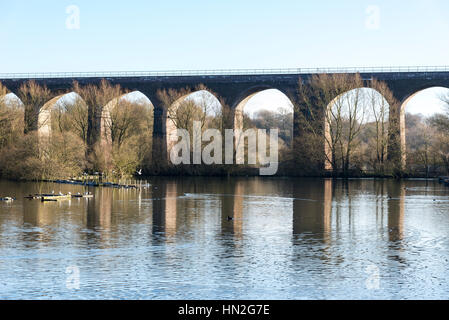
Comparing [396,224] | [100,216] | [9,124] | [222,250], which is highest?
[9,124]

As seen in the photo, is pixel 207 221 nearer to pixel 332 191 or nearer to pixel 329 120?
pixel 332 191

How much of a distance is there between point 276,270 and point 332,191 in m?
19.9

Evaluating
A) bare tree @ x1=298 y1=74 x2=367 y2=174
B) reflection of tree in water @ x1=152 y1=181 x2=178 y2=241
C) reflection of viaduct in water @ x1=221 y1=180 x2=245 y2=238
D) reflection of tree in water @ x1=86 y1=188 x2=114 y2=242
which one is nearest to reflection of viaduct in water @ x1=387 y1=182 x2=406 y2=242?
reflection of viaduct in water @ x1=221 y1=180 x2=245 y2=238

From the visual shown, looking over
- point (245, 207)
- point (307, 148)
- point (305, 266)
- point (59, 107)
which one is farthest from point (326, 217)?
point (59, 107)

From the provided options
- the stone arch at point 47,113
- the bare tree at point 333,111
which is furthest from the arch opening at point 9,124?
the bare tree at point 333,111

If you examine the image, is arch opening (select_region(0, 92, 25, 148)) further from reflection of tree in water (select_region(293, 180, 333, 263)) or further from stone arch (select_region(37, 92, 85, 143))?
reflection of tree in water (select_region(293, 180, 333, 263))

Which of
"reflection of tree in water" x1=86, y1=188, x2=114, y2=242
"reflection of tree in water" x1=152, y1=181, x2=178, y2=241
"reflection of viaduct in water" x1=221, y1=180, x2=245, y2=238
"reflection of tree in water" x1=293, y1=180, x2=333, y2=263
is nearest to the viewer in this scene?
"reflection of tree in water" x1=293, y1=180, x2=333, y2=263

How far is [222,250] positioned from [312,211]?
8.45 metres

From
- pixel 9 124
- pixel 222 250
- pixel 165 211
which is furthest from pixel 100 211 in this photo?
pixel 9 124

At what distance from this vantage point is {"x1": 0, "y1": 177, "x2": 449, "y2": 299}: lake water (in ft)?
34.2

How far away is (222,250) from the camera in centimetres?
1366

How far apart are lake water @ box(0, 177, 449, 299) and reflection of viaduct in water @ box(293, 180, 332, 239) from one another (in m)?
0.06

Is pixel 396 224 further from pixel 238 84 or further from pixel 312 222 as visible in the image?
pixel 238 84
